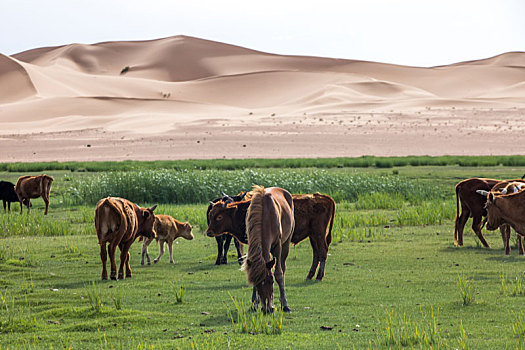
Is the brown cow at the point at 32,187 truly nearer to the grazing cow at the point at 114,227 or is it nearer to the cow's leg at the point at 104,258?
the grazing cow at the point at 114,227

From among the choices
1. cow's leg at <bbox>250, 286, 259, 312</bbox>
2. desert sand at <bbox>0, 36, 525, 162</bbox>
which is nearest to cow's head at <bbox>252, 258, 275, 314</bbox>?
cow's leg at <bbox>250, 286, 259, 312</bbox>

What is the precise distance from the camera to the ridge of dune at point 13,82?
428 feet

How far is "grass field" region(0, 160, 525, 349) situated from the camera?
29.6 feet

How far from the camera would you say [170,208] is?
2388 centimetres

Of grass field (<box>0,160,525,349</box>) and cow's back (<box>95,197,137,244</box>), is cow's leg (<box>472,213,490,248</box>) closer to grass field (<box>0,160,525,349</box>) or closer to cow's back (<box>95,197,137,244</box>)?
grass field (<box>0,160,525,349</box>)

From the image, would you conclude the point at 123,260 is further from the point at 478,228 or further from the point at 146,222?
the point at 478,228

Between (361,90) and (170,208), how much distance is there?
109513mm

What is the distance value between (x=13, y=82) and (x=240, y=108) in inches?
1897

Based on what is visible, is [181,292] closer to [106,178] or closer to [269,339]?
[269,339]

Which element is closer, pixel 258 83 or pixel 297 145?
pixel 297 145

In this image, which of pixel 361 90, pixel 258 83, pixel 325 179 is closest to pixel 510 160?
pixel 325 179

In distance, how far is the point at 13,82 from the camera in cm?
13612

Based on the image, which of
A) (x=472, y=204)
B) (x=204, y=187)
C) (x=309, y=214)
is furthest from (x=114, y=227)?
(x=204, y=187)

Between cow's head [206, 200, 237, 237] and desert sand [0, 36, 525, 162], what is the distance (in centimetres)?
4187
